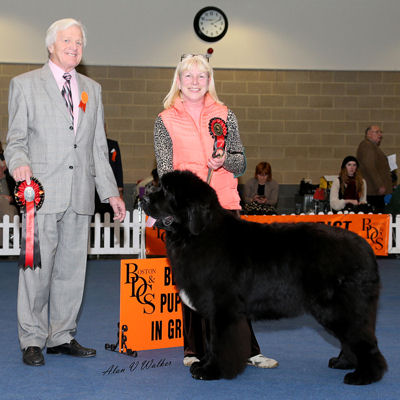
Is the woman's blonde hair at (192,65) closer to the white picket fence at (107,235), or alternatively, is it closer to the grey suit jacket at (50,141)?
the grey suit jacket at (50,141)

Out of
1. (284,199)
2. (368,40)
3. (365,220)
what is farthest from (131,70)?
(365,220)

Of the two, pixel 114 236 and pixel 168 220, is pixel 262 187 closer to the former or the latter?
pixel 114 236

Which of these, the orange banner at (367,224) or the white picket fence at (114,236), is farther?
the white picket fence at (114,236)

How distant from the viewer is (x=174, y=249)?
10.9 ft

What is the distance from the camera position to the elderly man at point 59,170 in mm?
3525

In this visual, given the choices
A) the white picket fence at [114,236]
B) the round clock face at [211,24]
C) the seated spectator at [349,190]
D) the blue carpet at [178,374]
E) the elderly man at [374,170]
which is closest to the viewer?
the blue carpet at [178,374]

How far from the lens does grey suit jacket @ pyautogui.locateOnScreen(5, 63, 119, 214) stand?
11.5ft

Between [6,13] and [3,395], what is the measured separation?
981 centimetres

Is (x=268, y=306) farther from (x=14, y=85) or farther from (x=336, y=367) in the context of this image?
(x=14, y=85)

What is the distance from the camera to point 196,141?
359 cm

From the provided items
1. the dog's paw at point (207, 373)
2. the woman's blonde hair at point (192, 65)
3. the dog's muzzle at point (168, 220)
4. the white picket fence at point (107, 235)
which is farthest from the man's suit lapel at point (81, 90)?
the white picket fence at point (107, 235)

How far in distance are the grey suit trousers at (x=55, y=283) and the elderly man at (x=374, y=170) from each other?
6.86 metres

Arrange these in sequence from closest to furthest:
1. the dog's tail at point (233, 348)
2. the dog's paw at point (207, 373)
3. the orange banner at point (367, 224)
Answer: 1. the dog's tail at point (233, 348)
2. the dog's paw at point (207, 373)
3. the orange banner at point (367, 224)

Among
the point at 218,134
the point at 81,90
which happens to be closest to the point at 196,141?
the point at 218,134
